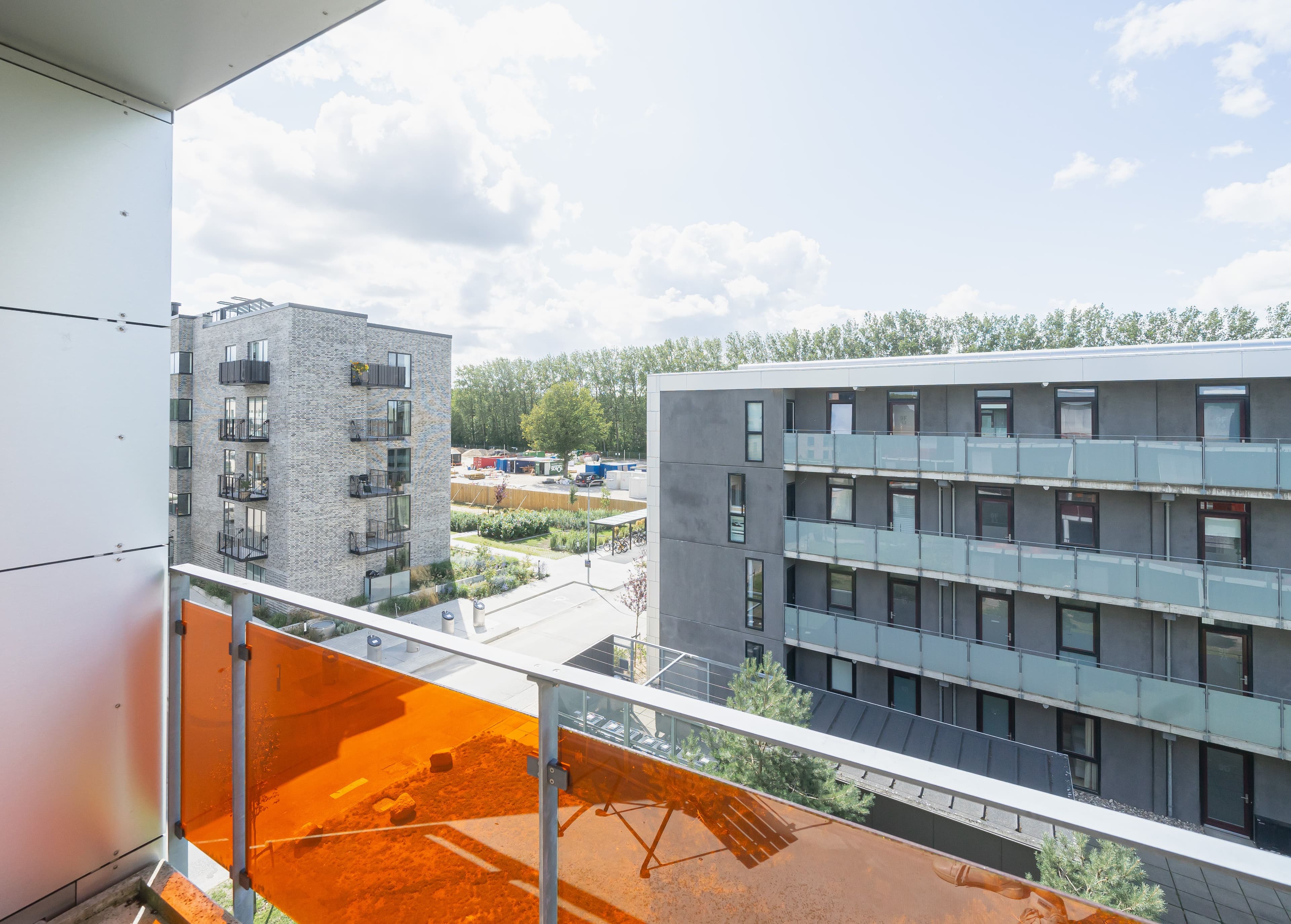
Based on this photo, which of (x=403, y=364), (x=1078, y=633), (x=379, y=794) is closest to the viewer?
(x=379, y=794)

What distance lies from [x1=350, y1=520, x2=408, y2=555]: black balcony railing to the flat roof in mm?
6754

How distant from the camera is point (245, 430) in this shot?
1109 cm

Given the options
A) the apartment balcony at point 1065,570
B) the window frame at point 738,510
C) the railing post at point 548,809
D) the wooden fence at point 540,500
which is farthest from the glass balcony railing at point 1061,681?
the wooden fence at point 540,500

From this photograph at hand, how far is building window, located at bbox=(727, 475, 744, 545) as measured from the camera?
8.63 m

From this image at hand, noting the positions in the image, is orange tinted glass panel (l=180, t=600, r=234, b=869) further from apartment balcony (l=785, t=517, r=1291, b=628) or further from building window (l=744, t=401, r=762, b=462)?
building window (l=744, t=401, r=762, b=462)

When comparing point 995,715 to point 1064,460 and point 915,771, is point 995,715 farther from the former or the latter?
point 915,771

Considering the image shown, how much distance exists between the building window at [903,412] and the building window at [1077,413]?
4.91 ft

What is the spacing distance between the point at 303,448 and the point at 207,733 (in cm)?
1087

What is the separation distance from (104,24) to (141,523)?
1041 mm

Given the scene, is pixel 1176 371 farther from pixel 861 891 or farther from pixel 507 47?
pixel 861 891

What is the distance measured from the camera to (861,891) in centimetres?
65

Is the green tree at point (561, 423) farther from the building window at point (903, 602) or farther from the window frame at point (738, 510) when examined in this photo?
the building window at point (903, 602)

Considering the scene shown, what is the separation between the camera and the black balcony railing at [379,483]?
1180 cm

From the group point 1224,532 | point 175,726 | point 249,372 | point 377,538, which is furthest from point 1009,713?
point 249,372
